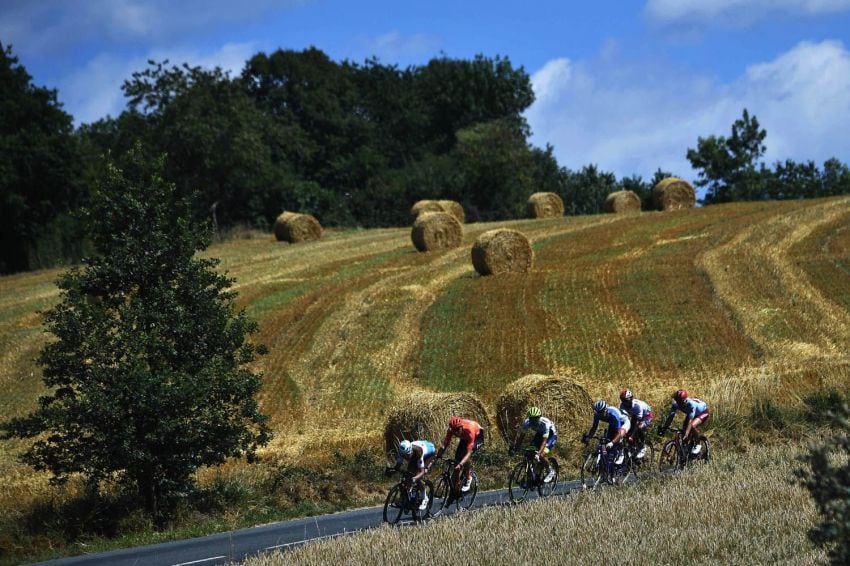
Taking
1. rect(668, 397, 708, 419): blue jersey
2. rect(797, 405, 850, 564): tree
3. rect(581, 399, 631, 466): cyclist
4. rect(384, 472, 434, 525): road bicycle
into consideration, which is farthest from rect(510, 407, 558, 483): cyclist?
rect(797, 405, 850, 564): tree

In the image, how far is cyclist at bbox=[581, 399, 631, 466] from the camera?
21.6 meters

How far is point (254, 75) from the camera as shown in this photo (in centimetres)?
11512

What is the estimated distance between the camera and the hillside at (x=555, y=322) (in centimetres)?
3125

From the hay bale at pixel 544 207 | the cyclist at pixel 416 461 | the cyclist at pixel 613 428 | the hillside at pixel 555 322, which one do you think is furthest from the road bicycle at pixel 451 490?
A: the hay bale at pixel 544 207

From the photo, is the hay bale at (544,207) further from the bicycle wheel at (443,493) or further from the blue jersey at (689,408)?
the bicycle wheel at (443,493)

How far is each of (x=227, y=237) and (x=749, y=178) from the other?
5031 centimetres

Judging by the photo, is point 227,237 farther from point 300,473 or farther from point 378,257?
point 300,473

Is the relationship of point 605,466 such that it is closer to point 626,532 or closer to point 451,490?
point 451,490

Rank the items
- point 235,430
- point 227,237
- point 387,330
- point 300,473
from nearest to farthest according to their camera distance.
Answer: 1. point 235,430
2. point 300,473
3. point 387,330
4. point 227,237

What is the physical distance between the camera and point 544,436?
2133cm

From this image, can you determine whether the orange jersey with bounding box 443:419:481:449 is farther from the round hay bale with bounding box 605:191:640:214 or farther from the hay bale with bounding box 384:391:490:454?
the round hay bale with bounding box 605:191:640:214

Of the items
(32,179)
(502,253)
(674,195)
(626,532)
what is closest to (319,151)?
(32,179)

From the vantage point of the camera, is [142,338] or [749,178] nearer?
[142,338]

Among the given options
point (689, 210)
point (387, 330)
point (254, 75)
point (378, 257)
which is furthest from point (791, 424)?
point (254, 75)
